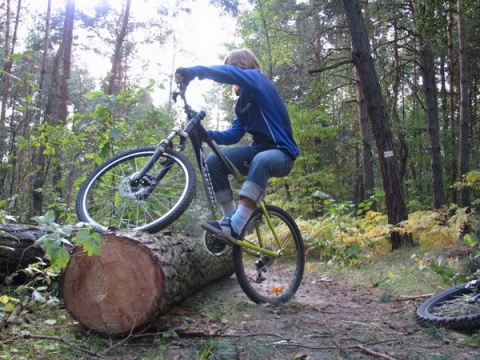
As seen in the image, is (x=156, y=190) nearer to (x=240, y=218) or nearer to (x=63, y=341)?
(x=240, y=218)

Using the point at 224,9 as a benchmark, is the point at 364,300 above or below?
below

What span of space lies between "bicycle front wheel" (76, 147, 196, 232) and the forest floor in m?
0.73

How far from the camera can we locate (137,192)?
2.92m

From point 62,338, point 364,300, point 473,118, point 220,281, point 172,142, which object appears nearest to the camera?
point 62,338

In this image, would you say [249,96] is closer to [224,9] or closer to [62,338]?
[62,338]

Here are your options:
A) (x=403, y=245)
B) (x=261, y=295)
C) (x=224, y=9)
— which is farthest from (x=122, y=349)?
(x=224, y=9)

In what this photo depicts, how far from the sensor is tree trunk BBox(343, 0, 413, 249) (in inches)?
Result: 266

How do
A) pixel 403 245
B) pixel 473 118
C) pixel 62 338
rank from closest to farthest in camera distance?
pixel 62 338
pixel 403 245
pixel 473 118

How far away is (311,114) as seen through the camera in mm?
12539

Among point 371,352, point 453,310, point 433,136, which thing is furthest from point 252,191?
point 433,136

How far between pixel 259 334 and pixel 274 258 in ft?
4.52

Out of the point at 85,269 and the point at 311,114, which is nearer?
the point at 85,269

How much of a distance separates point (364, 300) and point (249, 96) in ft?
7.61

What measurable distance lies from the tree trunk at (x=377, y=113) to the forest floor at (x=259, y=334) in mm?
3123
